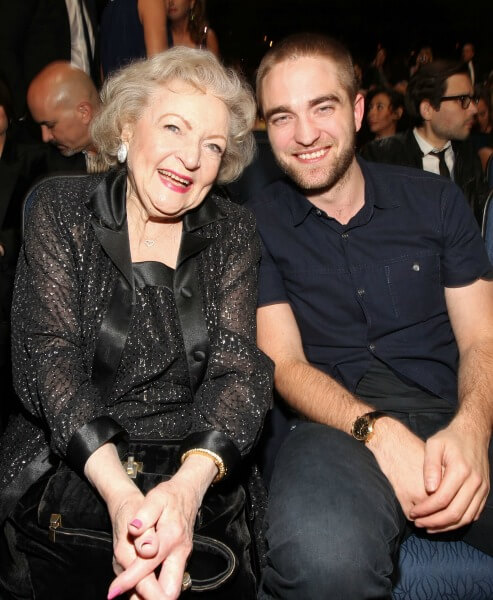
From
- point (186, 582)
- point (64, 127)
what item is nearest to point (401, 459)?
point (186, 582)

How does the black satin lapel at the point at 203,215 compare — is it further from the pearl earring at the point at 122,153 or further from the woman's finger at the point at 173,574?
the woman's finger at the point at 173,574

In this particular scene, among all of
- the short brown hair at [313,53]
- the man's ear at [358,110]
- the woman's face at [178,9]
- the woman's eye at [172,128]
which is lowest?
the man's ear at [358,110]

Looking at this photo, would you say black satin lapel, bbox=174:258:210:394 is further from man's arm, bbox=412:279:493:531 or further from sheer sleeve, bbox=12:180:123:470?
man's arm, bbox=412:279:493:531

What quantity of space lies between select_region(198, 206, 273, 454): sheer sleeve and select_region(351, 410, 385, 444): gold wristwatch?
0.72ft

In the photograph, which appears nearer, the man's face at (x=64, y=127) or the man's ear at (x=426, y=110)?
the man's face at (x=64, y=127)

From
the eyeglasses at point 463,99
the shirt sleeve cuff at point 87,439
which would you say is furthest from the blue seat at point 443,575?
the eyeglasses at point 463,99

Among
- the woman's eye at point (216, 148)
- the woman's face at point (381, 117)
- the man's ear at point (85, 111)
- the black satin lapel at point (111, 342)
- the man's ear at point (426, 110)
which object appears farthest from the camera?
the woman's face at point (381, 117)

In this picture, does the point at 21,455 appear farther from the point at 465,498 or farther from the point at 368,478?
the point at 465,498

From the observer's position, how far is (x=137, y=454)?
57.6 inches

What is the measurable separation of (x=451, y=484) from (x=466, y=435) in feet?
0.52

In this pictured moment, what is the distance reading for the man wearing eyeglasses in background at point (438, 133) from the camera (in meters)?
3.26

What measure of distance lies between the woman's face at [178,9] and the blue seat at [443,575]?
99.2 inches

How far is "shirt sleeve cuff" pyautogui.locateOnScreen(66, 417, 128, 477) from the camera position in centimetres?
137

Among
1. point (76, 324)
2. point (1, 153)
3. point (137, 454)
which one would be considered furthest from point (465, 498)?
point (1, 153)
